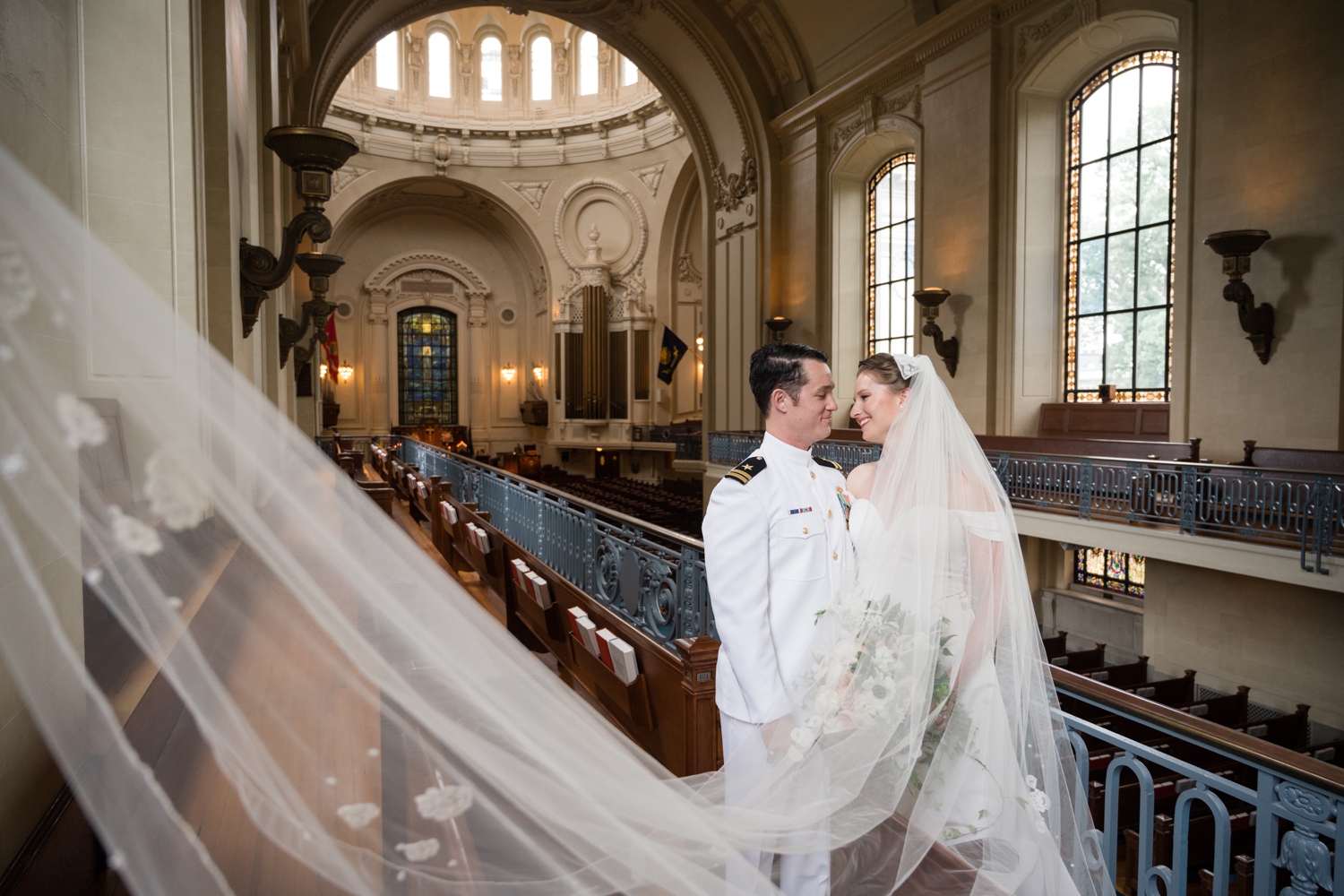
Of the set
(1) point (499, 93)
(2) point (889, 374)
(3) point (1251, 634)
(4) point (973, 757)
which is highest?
(1) point (499, 93)

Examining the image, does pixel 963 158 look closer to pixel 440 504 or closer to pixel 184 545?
pixel 440 504

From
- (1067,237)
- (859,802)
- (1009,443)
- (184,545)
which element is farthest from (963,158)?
(184,545)

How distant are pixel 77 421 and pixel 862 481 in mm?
2298

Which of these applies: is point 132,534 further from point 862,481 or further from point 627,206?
point 627,206

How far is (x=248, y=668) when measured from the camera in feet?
4.59

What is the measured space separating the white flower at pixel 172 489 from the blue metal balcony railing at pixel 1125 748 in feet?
7.56

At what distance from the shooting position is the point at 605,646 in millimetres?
3881

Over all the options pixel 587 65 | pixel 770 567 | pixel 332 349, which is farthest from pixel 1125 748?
pixel 587 65

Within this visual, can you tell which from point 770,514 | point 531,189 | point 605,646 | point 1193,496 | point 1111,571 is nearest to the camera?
point 770,514

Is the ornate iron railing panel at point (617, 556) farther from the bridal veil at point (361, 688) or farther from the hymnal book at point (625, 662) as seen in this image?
the bridal veil at point (361, 688)

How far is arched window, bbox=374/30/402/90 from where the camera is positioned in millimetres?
23391

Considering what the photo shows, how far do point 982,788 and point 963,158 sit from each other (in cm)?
1132

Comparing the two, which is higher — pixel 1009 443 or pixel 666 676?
pixel 1009 443

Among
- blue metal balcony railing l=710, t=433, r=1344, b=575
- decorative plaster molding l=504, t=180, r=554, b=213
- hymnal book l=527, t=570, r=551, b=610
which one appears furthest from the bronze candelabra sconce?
decorative plaster molding l=504, t=180, r=554, b=213
